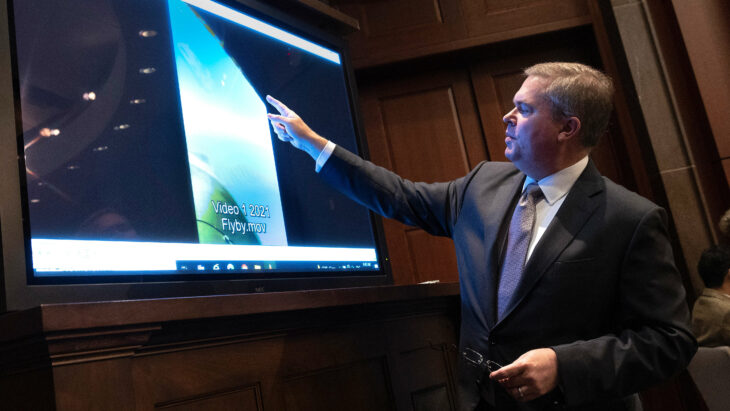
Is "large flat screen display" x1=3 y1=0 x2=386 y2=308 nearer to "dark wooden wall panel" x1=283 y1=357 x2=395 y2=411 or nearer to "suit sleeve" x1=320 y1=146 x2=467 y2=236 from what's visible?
→ "suit sleeve" x1=320 y1=146 x2=467 y2=236

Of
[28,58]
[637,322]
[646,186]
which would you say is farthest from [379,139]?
[28,58]

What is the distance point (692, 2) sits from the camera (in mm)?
4117

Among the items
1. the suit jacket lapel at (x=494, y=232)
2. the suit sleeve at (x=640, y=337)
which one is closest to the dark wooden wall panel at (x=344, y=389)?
the suit jacket lapel at (x=494, y=232)

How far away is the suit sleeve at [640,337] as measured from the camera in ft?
5.69

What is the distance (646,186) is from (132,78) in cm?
323

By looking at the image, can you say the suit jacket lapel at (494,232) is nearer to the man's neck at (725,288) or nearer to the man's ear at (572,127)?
the man's ear at (572,127)

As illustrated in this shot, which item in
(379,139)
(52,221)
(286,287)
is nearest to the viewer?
(52,221)

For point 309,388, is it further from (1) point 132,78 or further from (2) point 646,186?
(2) point 646,186

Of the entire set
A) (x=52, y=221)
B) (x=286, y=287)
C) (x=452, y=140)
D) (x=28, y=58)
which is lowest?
(x=286, y=287)

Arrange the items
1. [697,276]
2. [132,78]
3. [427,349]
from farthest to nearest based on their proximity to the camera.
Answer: [697,276] < [427,349] < [132,78]

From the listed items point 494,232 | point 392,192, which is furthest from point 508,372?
point 392,192

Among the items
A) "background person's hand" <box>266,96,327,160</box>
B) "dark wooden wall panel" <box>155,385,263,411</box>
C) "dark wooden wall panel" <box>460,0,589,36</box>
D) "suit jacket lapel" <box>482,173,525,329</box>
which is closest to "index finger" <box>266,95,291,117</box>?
"background person's hand" <box>266,96,327,160</box>

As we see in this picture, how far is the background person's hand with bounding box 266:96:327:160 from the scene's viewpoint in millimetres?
2137

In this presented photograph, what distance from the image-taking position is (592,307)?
1.86 meters
